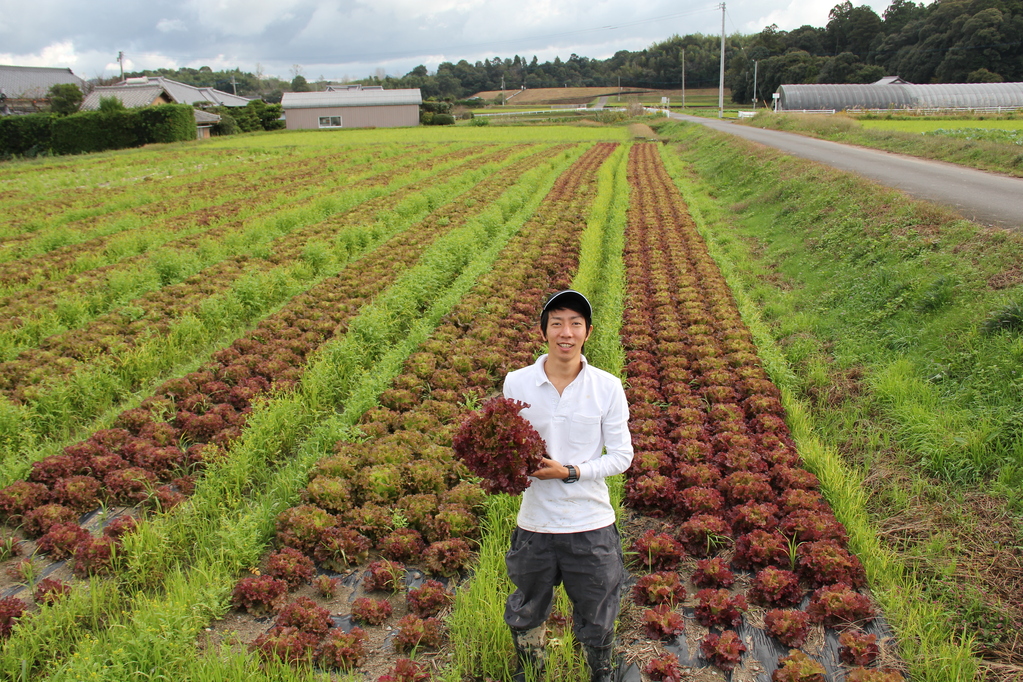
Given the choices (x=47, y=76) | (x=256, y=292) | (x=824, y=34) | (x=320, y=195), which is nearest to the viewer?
(x=256, y=292)

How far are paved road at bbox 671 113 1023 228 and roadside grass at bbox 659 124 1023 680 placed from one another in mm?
810

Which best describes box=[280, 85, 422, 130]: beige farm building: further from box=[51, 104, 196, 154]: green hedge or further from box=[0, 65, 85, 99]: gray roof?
box=[51, 104, 196, 154]: green hedge

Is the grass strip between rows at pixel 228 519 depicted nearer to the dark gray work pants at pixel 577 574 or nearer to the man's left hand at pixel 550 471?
the dark gray work pants at pixel 577 574

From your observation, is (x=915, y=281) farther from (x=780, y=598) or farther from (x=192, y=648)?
(x=192, y=648)

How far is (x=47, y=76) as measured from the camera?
200 ft

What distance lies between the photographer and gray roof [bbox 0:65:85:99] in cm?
5544

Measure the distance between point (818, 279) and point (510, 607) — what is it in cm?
895

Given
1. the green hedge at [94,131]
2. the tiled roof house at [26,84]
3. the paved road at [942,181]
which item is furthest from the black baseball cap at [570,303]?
the tiled roof house at [26,84]

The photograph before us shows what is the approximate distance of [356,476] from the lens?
5.19 metres

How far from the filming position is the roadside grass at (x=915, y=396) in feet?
12.7

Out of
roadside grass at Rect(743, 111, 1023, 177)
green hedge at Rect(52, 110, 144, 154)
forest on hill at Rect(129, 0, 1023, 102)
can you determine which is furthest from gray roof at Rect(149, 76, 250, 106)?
→ roadside grass at Rect(743, 111, 1023, 177)

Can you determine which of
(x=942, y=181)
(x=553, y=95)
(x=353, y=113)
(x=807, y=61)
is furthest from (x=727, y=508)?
(x=553, y=95)

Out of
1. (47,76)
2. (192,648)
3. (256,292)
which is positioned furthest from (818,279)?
(47,76)

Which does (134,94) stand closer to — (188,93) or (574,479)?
(188,93)
